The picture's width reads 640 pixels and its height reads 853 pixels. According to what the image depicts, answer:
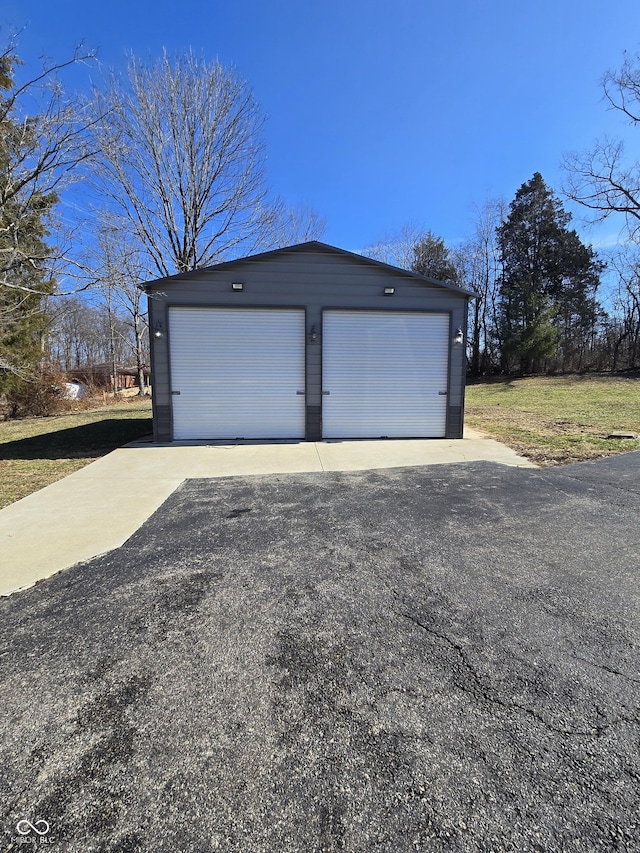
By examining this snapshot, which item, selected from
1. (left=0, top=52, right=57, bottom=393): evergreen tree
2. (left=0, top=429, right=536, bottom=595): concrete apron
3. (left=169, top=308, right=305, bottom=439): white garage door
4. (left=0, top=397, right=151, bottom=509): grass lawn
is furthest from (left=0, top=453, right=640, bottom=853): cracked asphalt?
(left=169, top=308, right=305, bottom=439): white garage door

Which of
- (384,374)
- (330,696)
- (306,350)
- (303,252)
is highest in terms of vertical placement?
(303,252)

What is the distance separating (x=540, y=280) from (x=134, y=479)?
101 ft

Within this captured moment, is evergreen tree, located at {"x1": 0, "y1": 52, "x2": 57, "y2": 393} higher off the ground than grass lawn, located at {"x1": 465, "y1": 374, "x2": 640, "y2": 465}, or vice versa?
evergreen tree, located at {"x1": 0, "y1": 52, "x2": 57, "y2": 393}

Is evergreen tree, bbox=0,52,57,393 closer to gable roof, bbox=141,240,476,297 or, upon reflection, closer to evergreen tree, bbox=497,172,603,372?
gable roof, bbox=141,240,476,297

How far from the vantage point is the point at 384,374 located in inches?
347

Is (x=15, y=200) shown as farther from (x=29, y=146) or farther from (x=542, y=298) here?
(x=542, y=298)

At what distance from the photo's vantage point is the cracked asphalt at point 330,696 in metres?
1.29

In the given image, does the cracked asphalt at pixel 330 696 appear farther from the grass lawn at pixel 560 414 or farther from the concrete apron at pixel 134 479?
the grass lawn at pixel 560 414

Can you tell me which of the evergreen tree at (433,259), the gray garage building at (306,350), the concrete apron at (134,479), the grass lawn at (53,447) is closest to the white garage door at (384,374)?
the gray garage building at (306,350)

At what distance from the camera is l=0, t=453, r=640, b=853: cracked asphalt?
1.29m

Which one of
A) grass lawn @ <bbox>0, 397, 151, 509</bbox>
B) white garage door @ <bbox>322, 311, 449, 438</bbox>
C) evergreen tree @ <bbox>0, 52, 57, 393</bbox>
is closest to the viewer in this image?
grass lawn @ <bbox>0, 397, 151, 509</bbox>

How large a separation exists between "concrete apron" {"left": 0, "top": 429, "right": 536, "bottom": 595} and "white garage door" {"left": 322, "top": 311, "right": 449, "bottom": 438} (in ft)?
1.49

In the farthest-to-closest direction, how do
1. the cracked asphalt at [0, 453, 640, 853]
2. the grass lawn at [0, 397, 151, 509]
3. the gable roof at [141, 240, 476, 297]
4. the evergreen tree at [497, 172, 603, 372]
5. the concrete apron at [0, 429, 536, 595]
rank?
the evergreen tree at [497, 172, 603, 372]
the gable roof at [141, 240, 476, 297]
the grass lawn at [0, 397, 151, 509]
the concrete apron at [0, 429, 536, 595]
the cracked asphalt at [0, 453, 640, 853]

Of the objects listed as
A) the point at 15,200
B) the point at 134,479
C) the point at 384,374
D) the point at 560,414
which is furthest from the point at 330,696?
the point at 560,414
